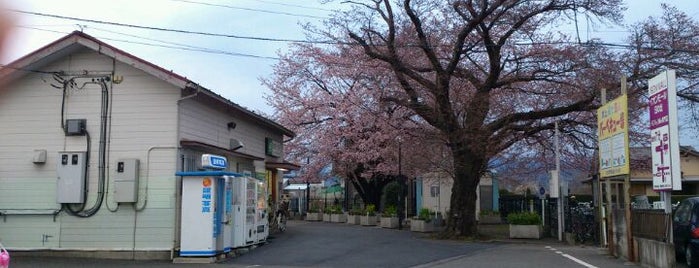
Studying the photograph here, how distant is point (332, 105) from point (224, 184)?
23.4 m

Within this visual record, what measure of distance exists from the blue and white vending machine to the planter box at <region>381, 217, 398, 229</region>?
57.9 ft

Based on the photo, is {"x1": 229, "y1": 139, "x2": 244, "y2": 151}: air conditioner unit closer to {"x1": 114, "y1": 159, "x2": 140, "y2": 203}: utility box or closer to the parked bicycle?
{"x1": 114, "y1": 159, "x2": 140, "y2": 203}: utility box

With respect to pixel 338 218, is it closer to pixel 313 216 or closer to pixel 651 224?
pixel 313 216

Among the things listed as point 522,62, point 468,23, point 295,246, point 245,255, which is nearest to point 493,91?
point 522,62

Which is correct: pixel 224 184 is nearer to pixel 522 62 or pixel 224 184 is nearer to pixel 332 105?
pixel 522 62

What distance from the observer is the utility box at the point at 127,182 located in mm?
16953

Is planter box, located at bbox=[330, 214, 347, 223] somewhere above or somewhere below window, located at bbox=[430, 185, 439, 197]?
below

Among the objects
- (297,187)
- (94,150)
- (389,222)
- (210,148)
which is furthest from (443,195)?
(94,150)

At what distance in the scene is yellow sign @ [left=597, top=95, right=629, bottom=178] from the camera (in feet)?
53.2

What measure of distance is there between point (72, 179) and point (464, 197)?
15.2 metres

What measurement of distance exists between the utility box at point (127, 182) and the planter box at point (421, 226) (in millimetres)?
16589

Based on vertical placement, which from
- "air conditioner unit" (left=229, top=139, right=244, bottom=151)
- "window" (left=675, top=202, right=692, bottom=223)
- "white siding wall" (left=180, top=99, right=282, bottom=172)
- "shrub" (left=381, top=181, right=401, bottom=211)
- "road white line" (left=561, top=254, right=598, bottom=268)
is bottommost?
"road white line" (left=561, top=254, right=598, bottom=268)

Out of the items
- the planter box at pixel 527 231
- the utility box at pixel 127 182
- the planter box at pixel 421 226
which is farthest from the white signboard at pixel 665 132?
the planter box at pixel 421 226

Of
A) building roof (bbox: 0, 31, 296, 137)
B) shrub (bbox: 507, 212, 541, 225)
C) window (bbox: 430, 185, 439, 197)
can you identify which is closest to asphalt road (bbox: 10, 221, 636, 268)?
shrub (bbox: 507, 212, 541, 225)
